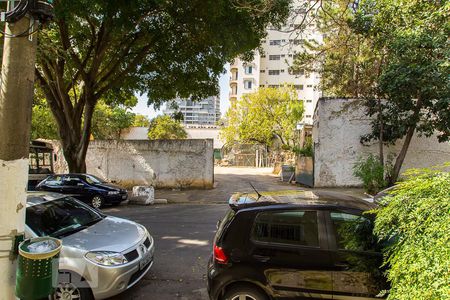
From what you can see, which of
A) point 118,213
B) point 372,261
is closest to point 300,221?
point 372,261

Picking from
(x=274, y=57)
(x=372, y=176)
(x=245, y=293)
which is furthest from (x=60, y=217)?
(x=274, y=57)

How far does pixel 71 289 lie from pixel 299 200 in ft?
10.3

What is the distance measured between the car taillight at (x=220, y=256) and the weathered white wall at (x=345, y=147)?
13.5 m

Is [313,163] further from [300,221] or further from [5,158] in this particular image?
[5,158]

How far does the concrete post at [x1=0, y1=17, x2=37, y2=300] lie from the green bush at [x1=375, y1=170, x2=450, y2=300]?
145 inches

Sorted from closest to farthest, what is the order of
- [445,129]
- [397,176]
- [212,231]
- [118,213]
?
[212,231]
[118,213]
[445,129]
[397,176]

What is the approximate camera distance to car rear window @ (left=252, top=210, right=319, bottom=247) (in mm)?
3668

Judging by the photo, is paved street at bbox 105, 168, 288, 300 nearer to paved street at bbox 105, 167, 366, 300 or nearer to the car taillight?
paved street at bbox 105, 167, 366, 300

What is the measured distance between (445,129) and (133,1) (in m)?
12.3

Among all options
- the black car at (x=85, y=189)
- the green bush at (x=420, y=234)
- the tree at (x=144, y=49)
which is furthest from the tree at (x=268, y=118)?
the green bush at (x=420, y=234)

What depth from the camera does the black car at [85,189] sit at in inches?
494

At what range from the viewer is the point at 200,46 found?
516 inches

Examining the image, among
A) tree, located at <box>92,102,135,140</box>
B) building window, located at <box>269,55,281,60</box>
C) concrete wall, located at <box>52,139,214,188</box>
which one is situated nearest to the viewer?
concrete wall, located at <box>52,139,214,188</box>

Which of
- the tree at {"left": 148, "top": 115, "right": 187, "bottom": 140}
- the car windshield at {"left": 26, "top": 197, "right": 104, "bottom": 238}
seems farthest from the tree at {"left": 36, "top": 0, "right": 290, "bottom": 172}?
the tree at {"left": 148, "top": 115, "right": 187, "bottom": 140}
